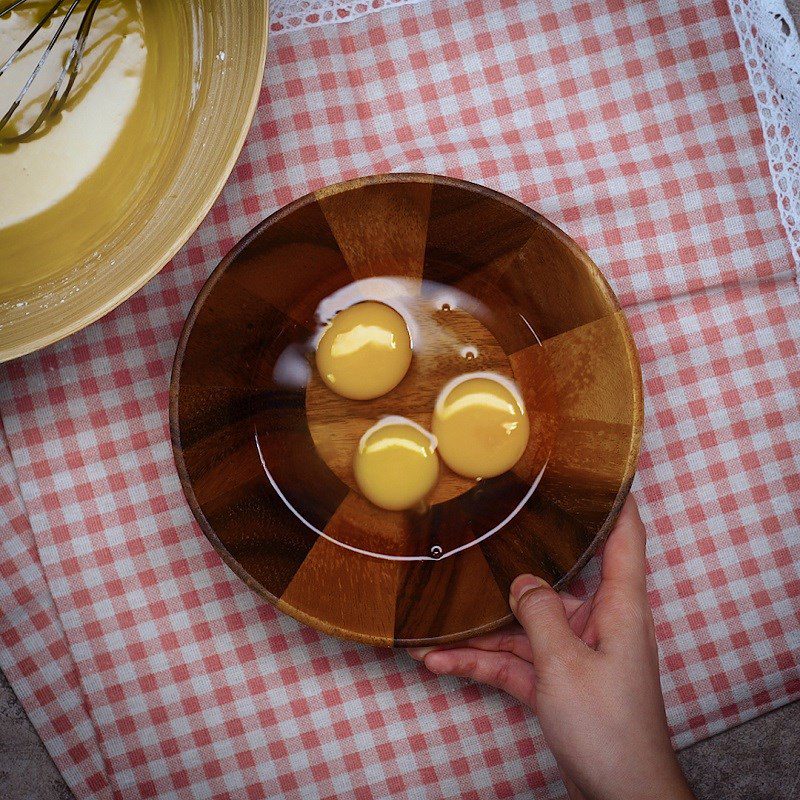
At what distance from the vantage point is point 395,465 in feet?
2.13

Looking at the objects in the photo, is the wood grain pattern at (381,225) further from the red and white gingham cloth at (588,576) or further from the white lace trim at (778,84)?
the white lace trim at (778,84)

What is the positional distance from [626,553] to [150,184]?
1.68 feet

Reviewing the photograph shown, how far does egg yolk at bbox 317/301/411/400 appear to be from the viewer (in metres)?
0.64

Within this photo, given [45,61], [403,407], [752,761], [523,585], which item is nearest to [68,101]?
[45,61]

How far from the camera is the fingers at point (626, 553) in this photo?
659 millimetres

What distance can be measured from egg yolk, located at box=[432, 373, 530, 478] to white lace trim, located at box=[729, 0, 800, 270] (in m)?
0.32

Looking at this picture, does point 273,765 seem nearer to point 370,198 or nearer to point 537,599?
point 537,599

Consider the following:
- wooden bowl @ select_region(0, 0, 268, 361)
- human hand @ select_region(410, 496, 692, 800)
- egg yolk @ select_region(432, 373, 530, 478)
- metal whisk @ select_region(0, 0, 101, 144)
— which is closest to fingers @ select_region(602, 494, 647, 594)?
human hand @ select_region(410, 496, 692, 800)

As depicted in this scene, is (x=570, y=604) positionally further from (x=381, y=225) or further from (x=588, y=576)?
(x=381, y=225)

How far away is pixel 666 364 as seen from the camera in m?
0.70

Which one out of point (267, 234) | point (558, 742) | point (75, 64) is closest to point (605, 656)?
point (558, 742)

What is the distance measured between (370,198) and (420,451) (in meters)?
0.23

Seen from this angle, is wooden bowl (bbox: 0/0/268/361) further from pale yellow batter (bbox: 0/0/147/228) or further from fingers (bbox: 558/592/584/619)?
fingers (bbox: 558/592/584/619)

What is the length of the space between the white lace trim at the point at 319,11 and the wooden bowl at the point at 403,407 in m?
0.20
